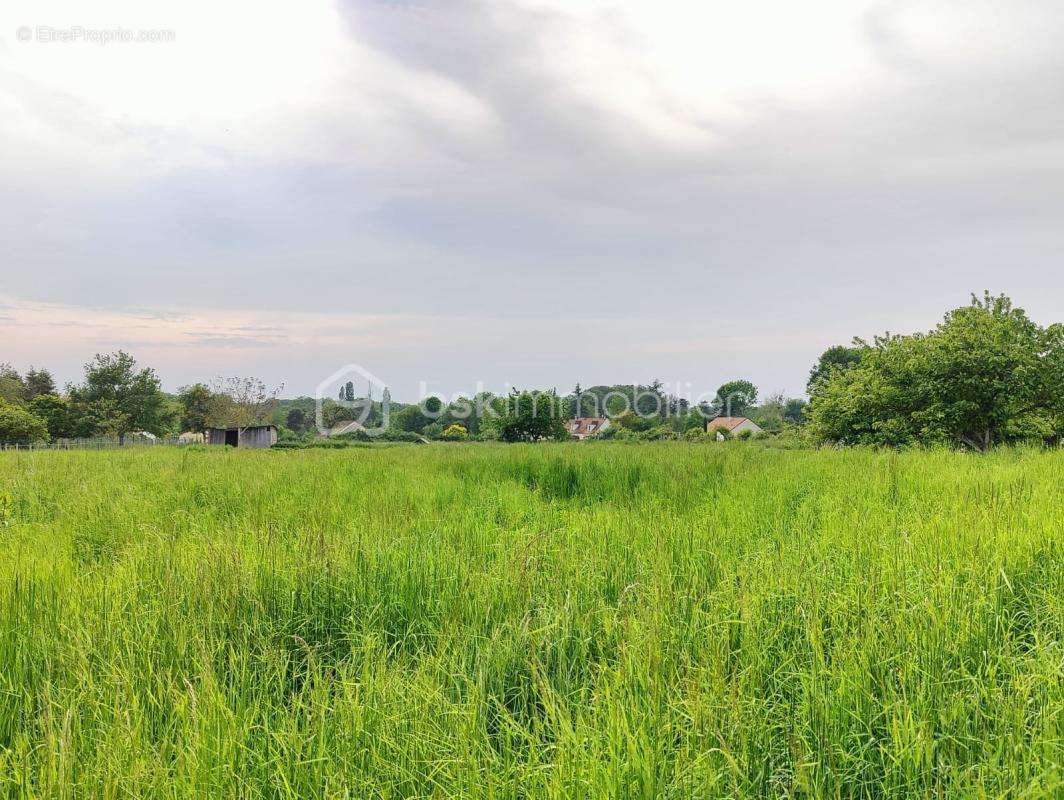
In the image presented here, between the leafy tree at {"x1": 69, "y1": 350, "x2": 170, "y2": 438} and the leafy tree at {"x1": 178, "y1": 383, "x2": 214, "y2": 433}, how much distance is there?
16.5ft

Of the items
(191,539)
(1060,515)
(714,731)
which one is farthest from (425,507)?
(1060,515)

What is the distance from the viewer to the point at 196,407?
56.3 meters

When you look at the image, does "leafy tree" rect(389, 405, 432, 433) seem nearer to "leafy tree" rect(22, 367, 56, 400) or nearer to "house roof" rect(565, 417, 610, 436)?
"house roof" rect(565, 417, 610, 436)

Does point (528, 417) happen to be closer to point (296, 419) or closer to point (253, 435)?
point (253, 435)

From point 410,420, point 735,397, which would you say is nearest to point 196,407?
point 410,420

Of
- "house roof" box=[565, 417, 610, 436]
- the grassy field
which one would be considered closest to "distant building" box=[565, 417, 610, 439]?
"house roof" box=[565, 417, 610, 436]

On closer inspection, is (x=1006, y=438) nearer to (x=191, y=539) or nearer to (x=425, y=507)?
(x=425, y=507)

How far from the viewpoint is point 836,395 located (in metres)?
19.2

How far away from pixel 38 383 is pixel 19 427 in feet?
76.9

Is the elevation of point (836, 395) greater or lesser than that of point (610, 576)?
greater

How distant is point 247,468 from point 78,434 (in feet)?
158

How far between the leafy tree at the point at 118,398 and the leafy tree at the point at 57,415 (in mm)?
850

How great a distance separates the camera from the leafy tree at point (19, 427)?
123 feet

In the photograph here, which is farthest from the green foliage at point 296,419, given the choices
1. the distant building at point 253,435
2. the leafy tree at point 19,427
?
the leafy tree at point 19,427
